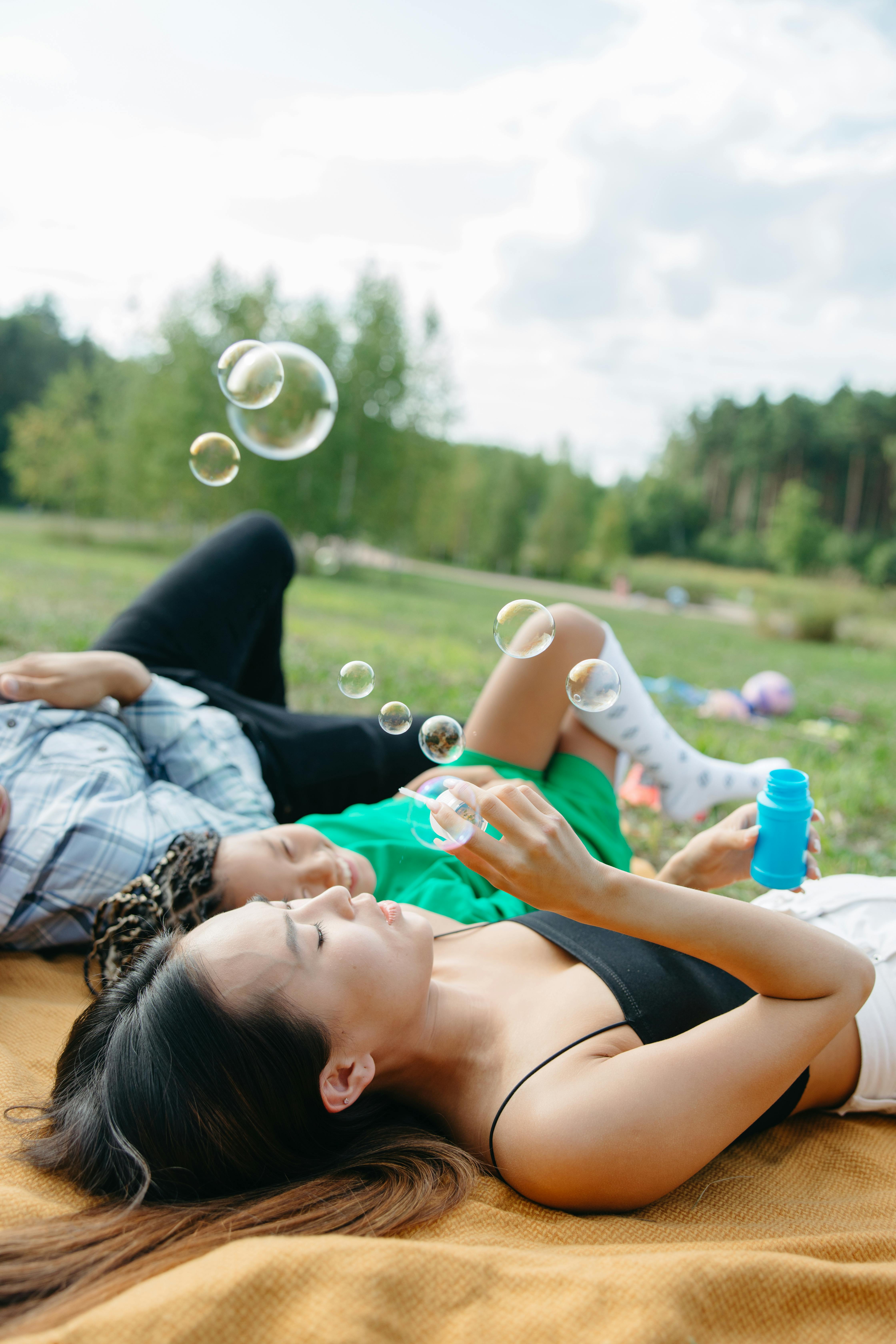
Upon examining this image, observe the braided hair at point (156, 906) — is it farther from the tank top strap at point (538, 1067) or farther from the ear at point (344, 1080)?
the tank top strap at point (538, 1067)

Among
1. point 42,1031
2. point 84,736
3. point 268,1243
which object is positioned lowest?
point 42,1031

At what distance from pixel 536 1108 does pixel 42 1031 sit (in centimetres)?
109

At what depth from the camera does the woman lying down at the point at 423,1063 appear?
1.21m

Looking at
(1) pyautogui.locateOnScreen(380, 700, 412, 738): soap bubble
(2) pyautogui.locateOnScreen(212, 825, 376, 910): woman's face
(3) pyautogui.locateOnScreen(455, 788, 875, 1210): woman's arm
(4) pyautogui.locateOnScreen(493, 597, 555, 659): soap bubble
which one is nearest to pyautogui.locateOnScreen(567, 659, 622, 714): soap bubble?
(4) pyautogui.locateOnScreen(493, 597, 555, 659): soap bubble

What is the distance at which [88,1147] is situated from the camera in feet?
4.42

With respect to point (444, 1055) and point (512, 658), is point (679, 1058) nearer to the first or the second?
point (444, 1055)

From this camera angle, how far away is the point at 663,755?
104 inches

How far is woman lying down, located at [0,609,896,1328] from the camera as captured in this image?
1.21 metres

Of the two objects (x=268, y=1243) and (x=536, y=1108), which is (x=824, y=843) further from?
(x=268, y=1243)

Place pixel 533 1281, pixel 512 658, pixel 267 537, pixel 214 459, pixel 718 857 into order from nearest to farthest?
1. pixel 533 1281
2. pixel 718 857
3. pixel 512 658
4. pixel 214 459
5. pixel 267 537

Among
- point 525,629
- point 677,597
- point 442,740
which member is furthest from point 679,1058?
point 677,597

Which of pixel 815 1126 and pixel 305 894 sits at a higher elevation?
pixel 305 894

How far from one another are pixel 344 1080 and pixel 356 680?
1.05m

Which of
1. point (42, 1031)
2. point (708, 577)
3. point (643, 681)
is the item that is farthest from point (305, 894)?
point (708, 577)
